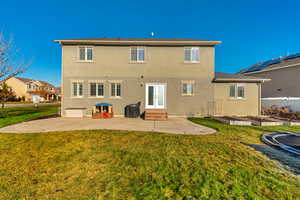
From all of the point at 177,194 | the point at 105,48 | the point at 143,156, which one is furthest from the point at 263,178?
the point at 105,48

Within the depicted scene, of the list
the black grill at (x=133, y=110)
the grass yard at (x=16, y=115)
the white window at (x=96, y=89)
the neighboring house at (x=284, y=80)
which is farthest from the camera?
the neighboring house at (x=284, y=80)

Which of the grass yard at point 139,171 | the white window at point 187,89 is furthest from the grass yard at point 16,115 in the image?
the white window at point 187,89

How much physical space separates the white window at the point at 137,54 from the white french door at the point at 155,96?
2472 millimetres

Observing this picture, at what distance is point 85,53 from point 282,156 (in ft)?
43.9

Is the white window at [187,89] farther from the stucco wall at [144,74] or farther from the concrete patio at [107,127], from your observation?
the concrete patio at [107,127]

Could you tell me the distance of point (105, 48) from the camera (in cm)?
1059

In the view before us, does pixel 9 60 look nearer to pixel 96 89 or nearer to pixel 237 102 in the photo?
pixel 96 89

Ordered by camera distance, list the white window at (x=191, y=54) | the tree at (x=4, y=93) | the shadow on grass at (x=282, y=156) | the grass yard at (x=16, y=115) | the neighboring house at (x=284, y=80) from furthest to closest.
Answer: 1. the tree at (x=4, y=93)
2. the neighboring house at (x=284, y=80)
3. the white window at (x=191, y=54)
4. the grass yard at (x=16, y=115)
5. the shadow on grass at (x=282, y=156)

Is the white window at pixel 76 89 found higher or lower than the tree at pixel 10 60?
lower

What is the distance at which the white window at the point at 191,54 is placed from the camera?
1056 centimetres

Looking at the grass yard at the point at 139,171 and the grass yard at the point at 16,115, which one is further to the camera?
the grass yard at the point at 16,115

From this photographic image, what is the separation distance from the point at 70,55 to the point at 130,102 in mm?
6710

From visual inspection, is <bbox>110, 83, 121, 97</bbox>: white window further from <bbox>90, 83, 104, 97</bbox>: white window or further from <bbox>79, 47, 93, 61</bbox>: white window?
<bbox>79, 47, 93, 61</bbox>: white window

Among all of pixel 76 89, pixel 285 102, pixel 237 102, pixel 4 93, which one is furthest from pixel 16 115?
pixel 285 102
